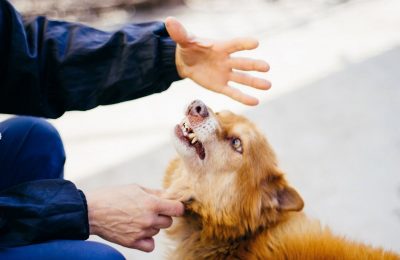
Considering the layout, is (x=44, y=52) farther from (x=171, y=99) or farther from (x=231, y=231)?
(x=171, y=99)

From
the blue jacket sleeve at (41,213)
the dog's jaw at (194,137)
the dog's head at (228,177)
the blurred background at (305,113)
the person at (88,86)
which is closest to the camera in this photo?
the blue jacket sleeve at (41,213)

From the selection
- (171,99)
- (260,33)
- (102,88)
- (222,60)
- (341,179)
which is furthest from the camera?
(260,33)

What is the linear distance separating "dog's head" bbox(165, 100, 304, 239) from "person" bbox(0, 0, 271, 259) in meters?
0.19

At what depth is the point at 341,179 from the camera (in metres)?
3.27

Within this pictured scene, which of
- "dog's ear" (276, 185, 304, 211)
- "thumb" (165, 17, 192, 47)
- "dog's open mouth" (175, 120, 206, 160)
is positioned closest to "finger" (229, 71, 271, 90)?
"thumb" (165, 17, 192, 47)

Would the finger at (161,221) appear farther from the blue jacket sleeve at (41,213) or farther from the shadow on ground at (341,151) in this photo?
the shadow on ground at (341,151)

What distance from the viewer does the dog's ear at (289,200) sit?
191 centimetres

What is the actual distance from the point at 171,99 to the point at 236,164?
2.30 m

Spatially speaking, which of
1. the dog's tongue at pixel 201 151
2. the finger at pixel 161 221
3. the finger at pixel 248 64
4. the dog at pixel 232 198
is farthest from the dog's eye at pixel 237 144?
the finger at pixel 161 221

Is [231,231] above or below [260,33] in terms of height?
below

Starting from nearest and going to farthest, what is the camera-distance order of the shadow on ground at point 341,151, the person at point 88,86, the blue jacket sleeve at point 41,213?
the blue jacket sleeve at point 41,213, the person at point 88,86, the shadow on ground at point 341,151

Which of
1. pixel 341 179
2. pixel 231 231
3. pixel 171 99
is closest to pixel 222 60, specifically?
pixel 231 231

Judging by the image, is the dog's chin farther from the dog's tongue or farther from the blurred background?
the blurred background

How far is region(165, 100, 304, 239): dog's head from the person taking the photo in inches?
77.8
